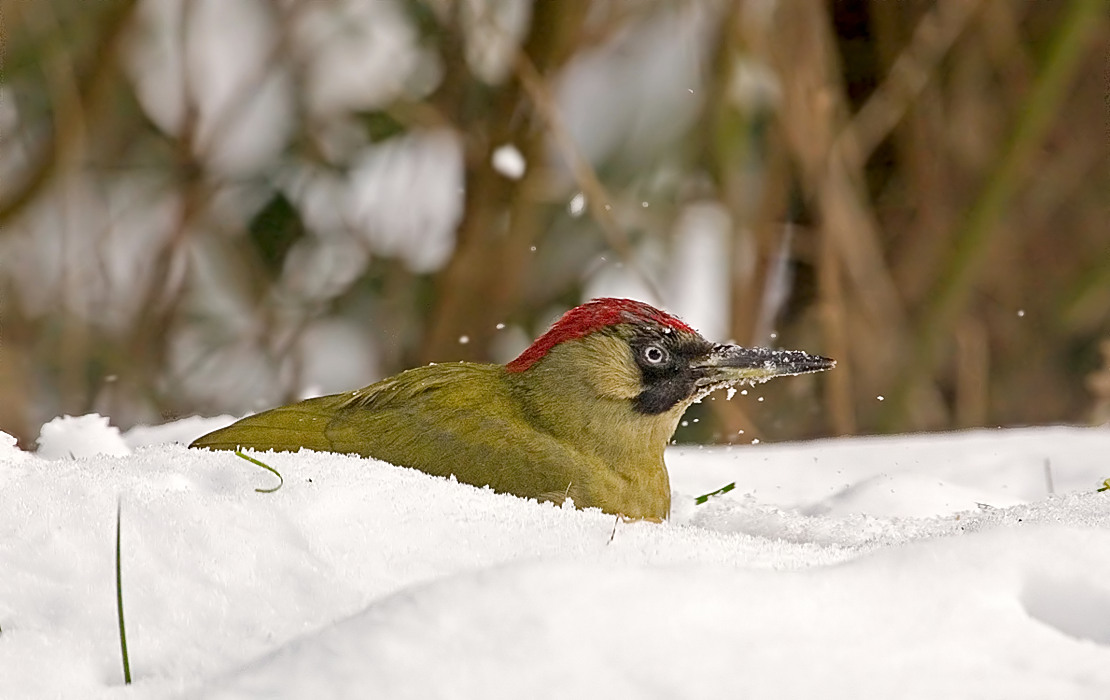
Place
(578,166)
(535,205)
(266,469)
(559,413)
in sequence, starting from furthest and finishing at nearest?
(535,205) → (578,166) → (559,413) → (266,469)

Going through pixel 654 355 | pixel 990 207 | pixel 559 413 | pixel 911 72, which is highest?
pixel 911 72

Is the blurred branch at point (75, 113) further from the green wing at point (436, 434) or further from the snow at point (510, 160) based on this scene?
the green wing at point (436, 434)

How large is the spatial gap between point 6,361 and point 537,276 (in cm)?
239

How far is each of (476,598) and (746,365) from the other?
5.89 feet

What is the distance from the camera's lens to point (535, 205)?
230 inches

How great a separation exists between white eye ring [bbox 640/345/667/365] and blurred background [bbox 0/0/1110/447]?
8.45 feet

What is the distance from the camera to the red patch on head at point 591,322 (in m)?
3.23

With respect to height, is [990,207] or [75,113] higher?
[75,113]

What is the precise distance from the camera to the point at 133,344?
5.99 m

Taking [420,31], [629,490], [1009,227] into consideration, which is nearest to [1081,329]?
[1009,227]

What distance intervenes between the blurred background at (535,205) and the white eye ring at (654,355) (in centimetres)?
257

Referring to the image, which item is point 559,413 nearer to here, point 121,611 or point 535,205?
point 121,611

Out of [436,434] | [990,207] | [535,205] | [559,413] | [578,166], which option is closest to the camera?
[436,434]

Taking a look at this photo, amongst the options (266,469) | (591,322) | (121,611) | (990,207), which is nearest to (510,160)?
(990,207)
